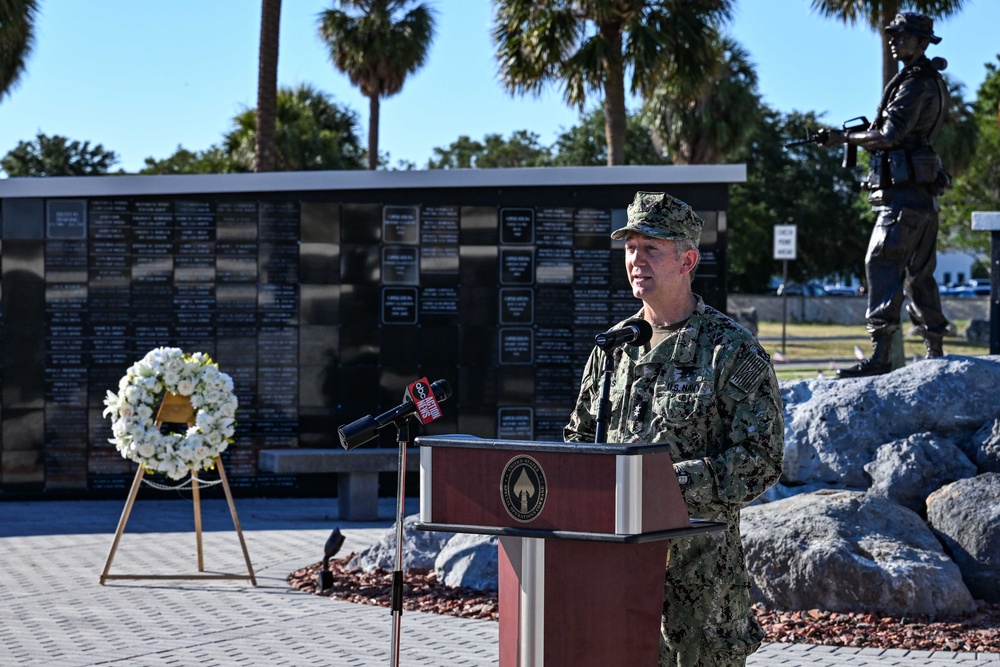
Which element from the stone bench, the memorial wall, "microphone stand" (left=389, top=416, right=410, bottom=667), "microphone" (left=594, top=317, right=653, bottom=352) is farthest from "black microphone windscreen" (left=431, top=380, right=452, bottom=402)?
the memorial wall

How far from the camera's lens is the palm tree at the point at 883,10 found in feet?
76.1

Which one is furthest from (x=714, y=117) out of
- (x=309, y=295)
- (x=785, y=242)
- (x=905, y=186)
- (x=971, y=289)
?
(x=971, y=289)

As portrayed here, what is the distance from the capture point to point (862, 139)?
10.6 m

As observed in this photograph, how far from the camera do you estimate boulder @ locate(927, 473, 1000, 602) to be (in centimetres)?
832

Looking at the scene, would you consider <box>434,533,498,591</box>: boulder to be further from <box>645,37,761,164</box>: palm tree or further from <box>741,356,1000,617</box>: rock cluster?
<box>645,37,761,164</box>: palm tree

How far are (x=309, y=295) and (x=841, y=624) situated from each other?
7.66 metres

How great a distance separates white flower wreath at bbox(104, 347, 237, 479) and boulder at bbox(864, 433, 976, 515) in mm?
4381

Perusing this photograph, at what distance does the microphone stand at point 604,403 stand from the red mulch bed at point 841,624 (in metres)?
4.13

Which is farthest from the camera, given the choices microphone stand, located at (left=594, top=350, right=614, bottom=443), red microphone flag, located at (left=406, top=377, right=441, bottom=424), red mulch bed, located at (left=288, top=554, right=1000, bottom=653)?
red mulch bed, located at (left=288, top=554, right=1000, bottom=653)

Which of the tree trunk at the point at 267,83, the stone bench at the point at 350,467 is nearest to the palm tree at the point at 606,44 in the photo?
the tree trunk at the point at 267,83

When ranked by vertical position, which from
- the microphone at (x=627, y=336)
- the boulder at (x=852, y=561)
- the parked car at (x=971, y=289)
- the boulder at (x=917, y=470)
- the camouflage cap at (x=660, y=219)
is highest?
the parked car at (x=971, y=289)

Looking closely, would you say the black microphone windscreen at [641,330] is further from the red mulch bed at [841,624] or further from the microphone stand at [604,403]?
the red mulch bed at [841,624]

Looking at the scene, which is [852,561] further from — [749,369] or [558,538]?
[558,538]

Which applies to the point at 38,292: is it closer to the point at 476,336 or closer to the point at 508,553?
the point at 476,336
